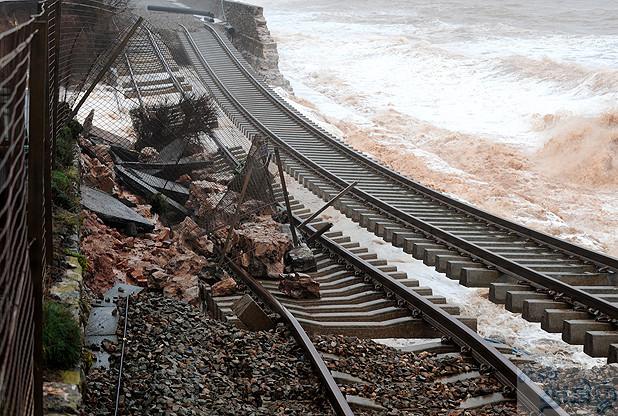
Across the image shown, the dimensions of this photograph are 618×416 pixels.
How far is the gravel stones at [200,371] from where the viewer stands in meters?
6.21

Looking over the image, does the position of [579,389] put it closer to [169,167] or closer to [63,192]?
[63,192]

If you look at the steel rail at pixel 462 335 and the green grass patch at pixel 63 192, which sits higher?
the green grass patch at pixel 63 192

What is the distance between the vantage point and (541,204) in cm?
2278

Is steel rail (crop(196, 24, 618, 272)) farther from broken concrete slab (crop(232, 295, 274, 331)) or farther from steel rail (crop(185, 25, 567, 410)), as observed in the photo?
broken concrete slab (crop(232, 295, 274, 331))

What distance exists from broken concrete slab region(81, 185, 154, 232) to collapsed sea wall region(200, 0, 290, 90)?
21216mm

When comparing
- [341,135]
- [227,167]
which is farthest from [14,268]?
[341,135]

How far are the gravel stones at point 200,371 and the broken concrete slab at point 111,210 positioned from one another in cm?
251

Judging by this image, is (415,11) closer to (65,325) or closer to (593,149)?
(593,149)

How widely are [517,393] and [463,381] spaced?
1.88 ft

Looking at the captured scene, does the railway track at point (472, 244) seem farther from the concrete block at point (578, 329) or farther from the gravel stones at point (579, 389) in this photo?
the gravel stones at point (579, 389)

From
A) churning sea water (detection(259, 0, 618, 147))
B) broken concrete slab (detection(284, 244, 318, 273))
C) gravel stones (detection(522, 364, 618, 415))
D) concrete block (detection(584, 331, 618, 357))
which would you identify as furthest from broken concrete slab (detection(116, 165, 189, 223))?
churning sea water (detection(259, 0, 618, 147))

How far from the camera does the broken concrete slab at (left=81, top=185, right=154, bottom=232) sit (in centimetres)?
1057

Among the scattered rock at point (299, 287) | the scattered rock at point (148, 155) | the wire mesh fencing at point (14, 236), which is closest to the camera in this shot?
Result: the wire mesh fencing at point (14, 236)

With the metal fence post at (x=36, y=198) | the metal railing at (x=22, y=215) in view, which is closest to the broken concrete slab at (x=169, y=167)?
the metal railing at (x=22, y=215)
